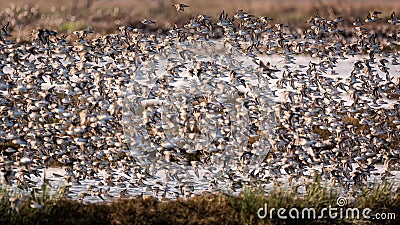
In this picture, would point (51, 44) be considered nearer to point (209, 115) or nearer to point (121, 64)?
point (121, 64)

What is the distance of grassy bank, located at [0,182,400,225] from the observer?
218 inches

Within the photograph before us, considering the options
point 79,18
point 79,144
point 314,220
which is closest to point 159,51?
point 79,144

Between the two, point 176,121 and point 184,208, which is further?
point 176,121

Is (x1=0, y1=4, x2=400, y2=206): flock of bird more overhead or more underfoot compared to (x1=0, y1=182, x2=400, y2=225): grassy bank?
more overhead

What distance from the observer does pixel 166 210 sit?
582 cm

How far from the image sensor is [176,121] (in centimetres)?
675

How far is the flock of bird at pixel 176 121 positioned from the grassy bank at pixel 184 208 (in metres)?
0.27

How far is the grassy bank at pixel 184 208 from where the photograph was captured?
5.53m

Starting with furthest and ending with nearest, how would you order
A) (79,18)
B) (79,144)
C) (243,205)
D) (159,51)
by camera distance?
(79,18), (159,51), (79,144), (243,205)

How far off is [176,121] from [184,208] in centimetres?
113

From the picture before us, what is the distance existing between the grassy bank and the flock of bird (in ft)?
0.88

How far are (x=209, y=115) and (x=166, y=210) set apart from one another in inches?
41.5

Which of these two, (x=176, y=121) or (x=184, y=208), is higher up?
(x=176, y=121)

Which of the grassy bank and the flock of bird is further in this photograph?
the flock of bird
